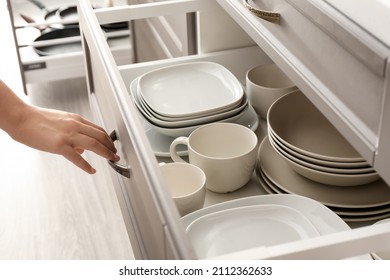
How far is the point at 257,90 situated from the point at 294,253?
629 millimetres

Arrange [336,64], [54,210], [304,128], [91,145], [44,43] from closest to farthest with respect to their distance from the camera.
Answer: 1. [336,64]
2. [91,145]
3. [304,128]
4. [54,210]
5. [44,43]

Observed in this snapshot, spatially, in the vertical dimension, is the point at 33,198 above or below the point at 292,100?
below

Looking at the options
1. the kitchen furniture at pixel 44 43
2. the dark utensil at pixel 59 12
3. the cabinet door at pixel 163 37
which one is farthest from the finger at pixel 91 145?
the dark utensil at pixel 59 12

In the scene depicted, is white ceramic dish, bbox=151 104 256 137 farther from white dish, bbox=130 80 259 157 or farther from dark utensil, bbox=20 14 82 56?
dark utensil, bbox=20 14 82 56

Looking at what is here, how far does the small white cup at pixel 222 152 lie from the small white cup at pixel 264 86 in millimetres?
120

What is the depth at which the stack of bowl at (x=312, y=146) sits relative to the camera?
0.95 meters

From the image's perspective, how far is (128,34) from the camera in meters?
2.68

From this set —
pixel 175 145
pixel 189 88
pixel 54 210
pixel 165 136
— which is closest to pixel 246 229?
pixel 175 145

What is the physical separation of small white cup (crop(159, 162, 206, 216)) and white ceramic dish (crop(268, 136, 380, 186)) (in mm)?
141

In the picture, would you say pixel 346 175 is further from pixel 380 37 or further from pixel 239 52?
pixel 239 52

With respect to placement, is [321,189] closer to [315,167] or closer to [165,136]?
[315,167]

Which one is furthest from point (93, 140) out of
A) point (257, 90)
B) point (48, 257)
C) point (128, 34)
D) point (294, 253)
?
point (128, 34)

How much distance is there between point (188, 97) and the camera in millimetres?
1305

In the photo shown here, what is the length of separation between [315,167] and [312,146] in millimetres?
170
